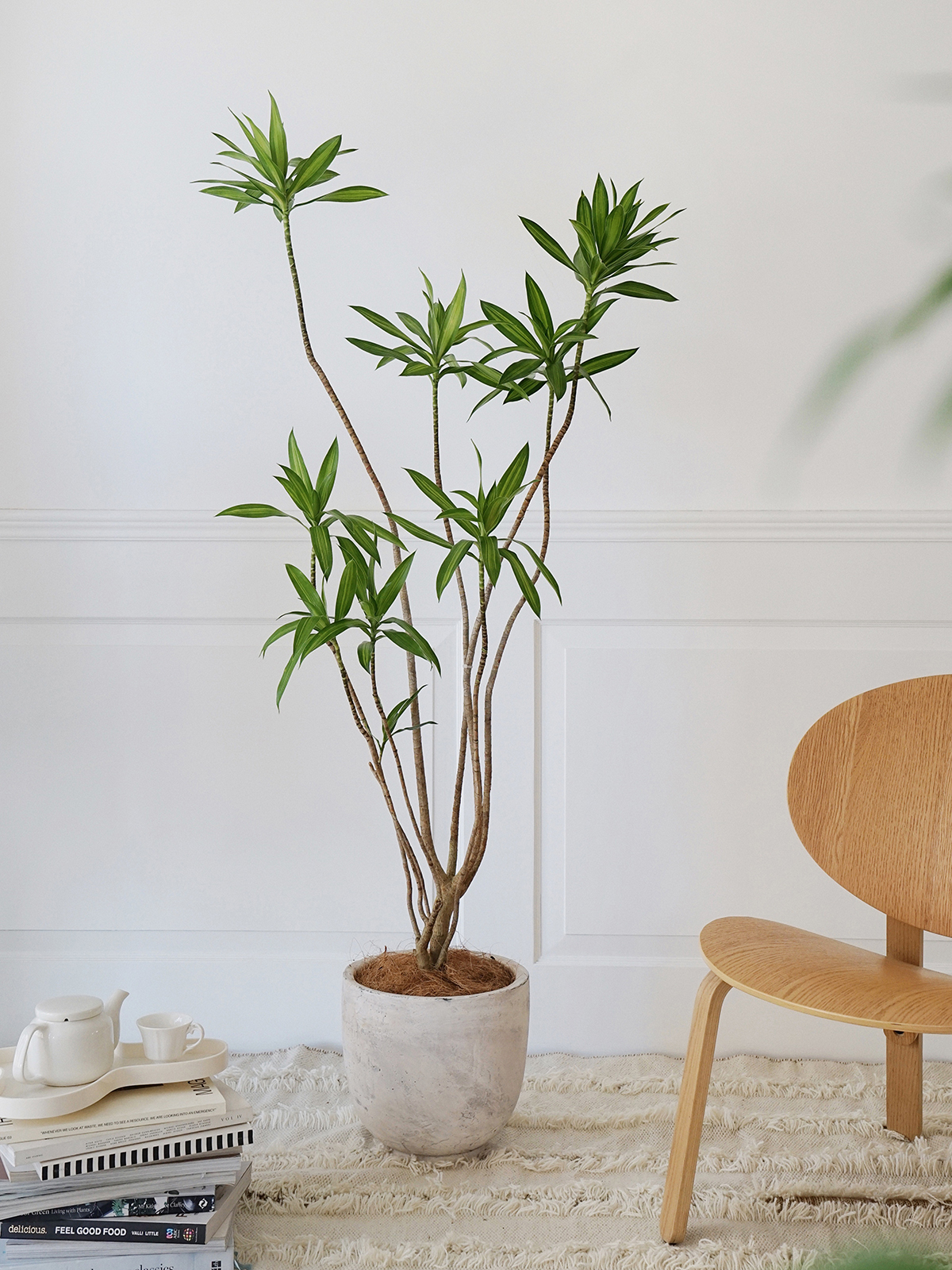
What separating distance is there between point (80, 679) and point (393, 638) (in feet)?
2.69

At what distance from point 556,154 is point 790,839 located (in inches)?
51.3

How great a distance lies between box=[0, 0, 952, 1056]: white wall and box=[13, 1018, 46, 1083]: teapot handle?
732mm

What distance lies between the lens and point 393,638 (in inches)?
56.3

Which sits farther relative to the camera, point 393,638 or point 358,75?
point 358,75

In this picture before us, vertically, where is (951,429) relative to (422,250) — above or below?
below

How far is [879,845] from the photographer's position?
1492 mm

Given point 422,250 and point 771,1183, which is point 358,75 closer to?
point 422,250

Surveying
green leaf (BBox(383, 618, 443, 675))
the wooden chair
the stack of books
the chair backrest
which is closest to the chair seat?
the wooden chair

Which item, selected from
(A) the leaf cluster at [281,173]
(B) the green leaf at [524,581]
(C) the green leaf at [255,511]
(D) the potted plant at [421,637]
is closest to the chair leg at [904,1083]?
(D) the potted plant at [421,637]

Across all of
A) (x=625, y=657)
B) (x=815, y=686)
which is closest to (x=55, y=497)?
(x=625, y=657)

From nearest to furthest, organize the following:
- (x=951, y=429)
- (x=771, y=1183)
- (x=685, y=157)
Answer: (x=771, y=1183) → (x=951, y=429) → (x=685, y=157)

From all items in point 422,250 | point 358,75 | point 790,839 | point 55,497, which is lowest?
point 790,839

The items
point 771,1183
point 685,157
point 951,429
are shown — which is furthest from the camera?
point 685,157

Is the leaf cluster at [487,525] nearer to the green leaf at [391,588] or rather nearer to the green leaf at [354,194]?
the green leaf at [391,588]
